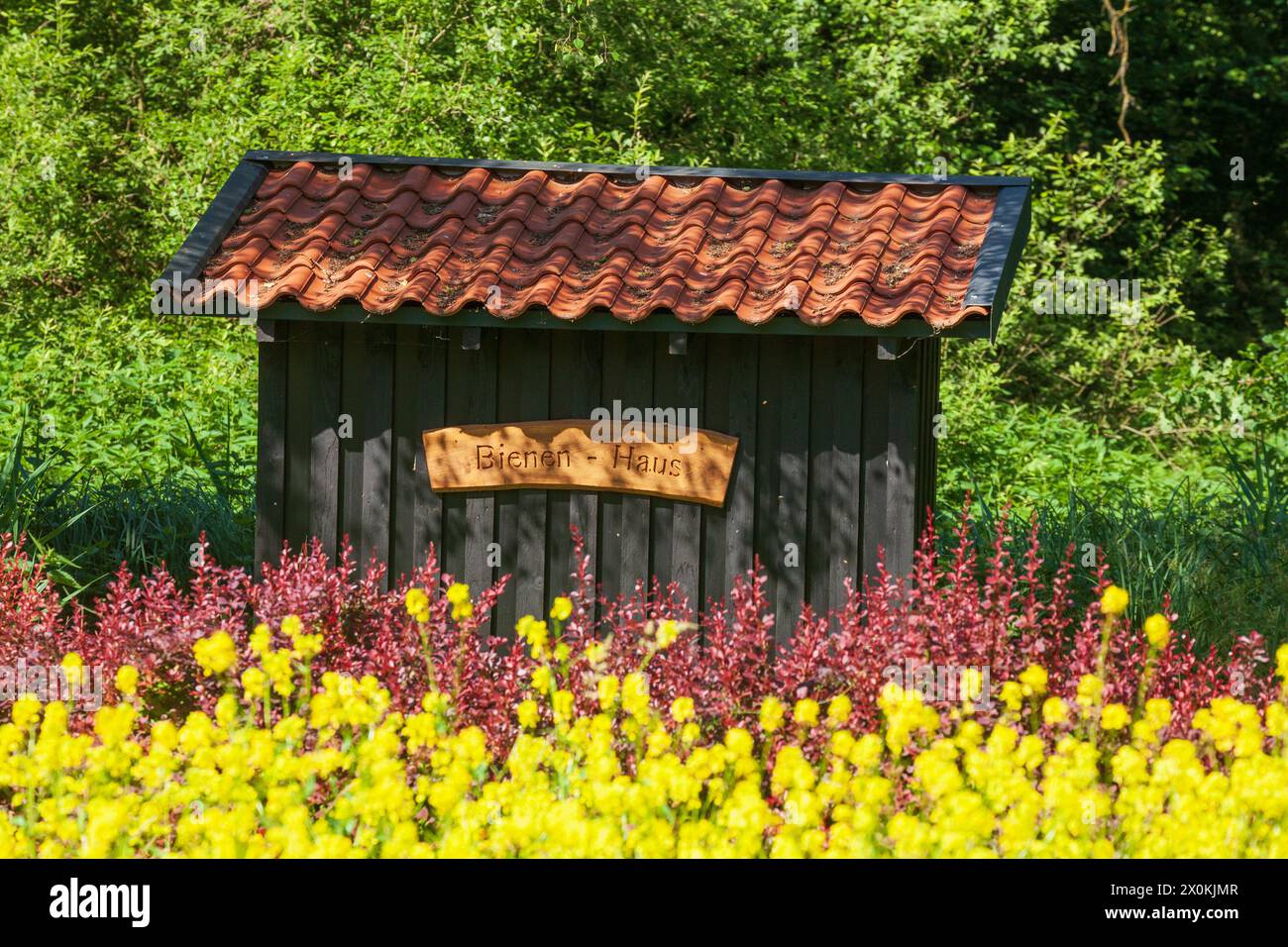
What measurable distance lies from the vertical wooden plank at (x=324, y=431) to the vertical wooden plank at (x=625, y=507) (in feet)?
4.06

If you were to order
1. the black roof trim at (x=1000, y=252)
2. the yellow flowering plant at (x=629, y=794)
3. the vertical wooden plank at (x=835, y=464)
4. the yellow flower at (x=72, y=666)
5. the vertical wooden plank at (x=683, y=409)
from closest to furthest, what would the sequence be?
the yellow flowering plant at (x=629, y=794) → the yellow flower at (x=72, y=666) → the black roof trim at (x=1000, y=252) → the vertical wooden plank at (x=835, y=464) → the vertical wooden plank at (x=683, y=409)

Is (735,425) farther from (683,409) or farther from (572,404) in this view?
(572,404)

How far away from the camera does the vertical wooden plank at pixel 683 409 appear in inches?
263

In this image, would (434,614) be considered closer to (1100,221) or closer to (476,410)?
(476,410)

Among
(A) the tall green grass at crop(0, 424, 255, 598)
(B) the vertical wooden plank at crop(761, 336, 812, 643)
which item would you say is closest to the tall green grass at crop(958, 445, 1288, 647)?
(B) the vertical wooden plank at crop(761, 336, 812, 643)

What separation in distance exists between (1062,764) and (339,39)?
38.7 feet

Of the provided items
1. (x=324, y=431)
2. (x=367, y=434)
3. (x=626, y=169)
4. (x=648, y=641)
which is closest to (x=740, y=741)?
(x=648, y=641)

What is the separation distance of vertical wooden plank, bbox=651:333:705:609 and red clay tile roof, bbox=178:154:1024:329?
35cm

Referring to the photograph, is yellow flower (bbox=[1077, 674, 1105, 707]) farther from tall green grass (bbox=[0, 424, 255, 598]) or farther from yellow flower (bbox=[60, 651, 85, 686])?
tall green grass (bbox=[0, 424, 255, 598])

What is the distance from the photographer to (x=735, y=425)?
262 inches

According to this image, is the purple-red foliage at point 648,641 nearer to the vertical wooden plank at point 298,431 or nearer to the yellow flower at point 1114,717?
the vertical wooden plank at point 298,431

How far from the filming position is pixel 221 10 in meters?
13.9

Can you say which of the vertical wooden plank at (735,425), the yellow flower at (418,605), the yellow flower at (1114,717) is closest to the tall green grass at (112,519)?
the yellow flower at (418,605)

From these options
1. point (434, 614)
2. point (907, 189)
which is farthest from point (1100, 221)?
point (434, 614)
